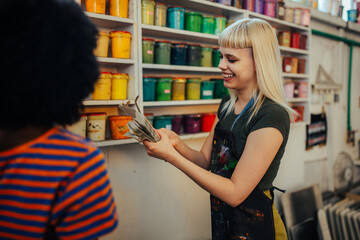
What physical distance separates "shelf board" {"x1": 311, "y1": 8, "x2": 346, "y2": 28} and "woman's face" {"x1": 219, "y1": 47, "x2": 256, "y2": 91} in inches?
90.3

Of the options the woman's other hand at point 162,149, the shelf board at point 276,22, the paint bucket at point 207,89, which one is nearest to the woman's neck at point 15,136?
the woman's other hand at point 162,149

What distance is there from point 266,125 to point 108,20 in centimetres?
108

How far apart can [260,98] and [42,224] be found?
980mm

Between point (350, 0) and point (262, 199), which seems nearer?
point (262, 199)

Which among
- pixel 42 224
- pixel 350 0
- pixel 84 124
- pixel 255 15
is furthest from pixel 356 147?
pixel 42 224

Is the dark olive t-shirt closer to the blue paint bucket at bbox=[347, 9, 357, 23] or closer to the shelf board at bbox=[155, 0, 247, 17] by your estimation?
the shelf board at bbox=[155, 0, 247, 17]

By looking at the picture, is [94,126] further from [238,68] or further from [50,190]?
[50,190]

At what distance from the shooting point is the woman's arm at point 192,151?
145cm

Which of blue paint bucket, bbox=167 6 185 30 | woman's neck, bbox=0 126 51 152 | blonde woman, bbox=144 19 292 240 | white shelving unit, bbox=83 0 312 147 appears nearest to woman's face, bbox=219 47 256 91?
blonde woman, bbox=144 19 292 240

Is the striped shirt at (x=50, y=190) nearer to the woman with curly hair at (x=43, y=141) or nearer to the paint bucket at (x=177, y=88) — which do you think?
the woman with curly hair at (x=43, y=141)

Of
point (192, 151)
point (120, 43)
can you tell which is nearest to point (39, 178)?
point (192, 151)

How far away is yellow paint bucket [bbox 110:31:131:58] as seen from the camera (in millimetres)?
1681

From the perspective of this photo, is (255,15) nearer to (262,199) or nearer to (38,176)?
(262,199)

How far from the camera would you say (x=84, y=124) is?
1.57m
